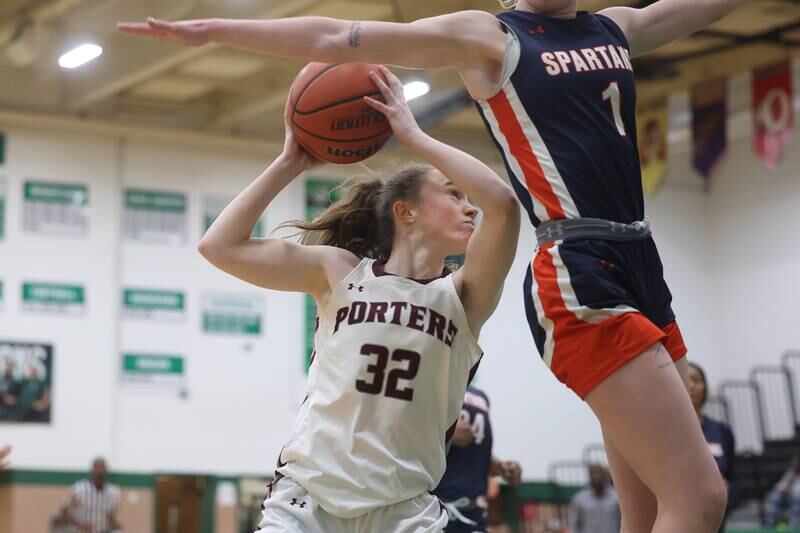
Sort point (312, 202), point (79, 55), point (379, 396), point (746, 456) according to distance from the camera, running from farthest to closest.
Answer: point (746, 456), point (312, 202), point (79, 55), point (379, 396)

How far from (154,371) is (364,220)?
12.1 m

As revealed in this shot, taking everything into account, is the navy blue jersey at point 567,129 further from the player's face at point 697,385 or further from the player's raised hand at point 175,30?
→ the player's face at point 697,385

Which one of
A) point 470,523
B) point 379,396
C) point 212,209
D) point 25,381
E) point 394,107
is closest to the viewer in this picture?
point 379,396

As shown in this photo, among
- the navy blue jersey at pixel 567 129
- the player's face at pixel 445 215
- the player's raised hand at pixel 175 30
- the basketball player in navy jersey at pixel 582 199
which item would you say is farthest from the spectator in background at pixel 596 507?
the player's raised hand at pixel 175 30

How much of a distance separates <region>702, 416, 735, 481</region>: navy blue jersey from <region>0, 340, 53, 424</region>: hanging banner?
9752 millimetres

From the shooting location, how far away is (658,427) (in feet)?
9.91

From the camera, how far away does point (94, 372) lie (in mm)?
15742

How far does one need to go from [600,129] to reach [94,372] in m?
13.3

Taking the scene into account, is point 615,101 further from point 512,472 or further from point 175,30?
point 512,472

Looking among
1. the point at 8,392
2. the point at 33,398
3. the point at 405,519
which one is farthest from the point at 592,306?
the point at 33,398

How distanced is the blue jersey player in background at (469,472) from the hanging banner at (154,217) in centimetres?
997

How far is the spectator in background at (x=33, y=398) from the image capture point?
1516cm

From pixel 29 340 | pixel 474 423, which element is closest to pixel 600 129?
pixel 474 423

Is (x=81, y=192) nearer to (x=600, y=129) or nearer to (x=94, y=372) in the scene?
(x=94, y=372)
